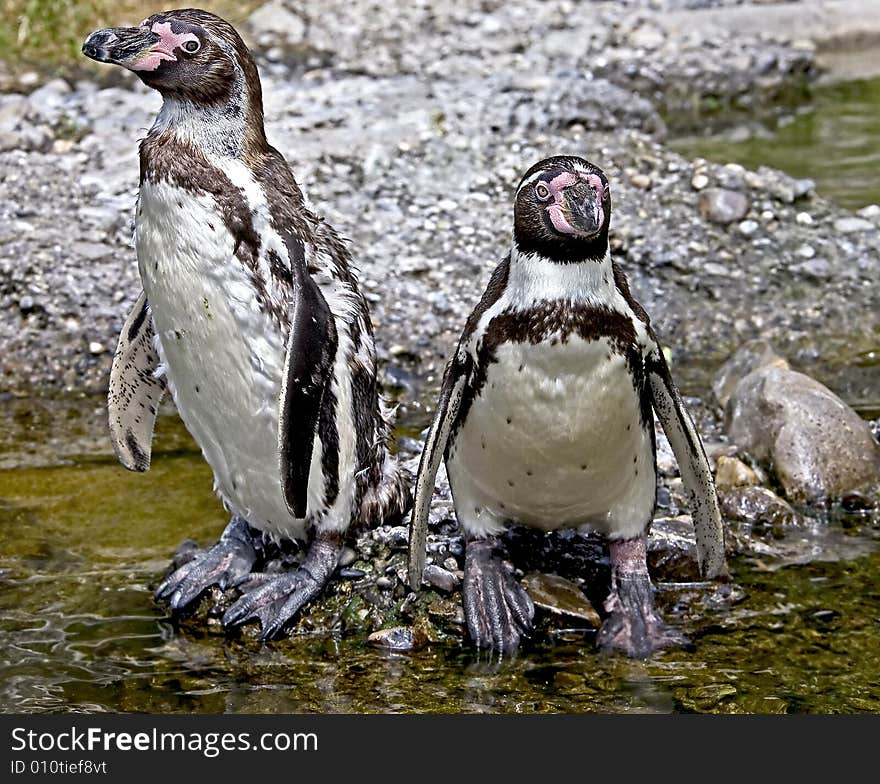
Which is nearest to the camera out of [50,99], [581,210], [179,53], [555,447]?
[581,210]

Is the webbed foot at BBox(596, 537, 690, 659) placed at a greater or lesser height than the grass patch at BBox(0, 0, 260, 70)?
lesser

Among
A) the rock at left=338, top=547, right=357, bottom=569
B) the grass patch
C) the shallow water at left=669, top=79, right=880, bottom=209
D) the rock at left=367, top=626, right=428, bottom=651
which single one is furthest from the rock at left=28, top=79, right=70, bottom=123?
the rock at left=367, top=626, right=428, bottom=651

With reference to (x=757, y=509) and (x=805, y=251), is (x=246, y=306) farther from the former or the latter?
(x=805, y=251)

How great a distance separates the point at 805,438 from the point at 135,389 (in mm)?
2574

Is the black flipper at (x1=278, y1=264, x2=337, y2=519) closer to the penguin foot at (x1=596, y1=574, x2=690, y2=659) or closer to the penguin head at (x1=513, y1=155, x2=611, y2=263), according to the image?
the penguin head at (x1=513, y1=155, x2=611, y2=263)

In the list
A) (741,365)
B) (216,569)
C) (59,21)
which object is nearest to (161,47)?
(216,569)

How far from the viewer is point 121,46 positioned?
4293 millimetres

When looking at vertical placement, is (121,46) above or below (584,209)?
above

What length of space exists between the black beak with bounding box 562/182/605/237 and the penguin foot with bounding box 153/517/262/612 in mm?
1712

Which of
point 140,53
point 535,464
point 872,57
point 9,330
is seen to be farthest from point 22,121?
point 872,57

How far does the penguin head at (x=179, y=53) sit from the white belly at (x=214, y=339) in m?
0.32

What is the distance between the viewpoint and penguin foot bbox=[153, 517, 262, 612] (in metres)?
4.89

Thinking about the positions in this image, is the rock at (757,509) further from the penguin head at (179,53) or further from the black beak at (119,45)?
the black beak at (119,45)

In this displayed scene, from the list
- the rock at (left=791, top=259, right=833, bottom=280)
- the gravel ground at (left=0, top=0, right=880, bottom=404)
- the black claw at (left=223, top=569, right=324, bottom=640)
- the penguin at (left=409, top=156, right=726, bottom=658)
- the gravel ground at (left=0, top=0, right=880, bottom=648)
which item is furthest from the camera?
the rock at (left=791, top=259, right=833, bottom=280)
